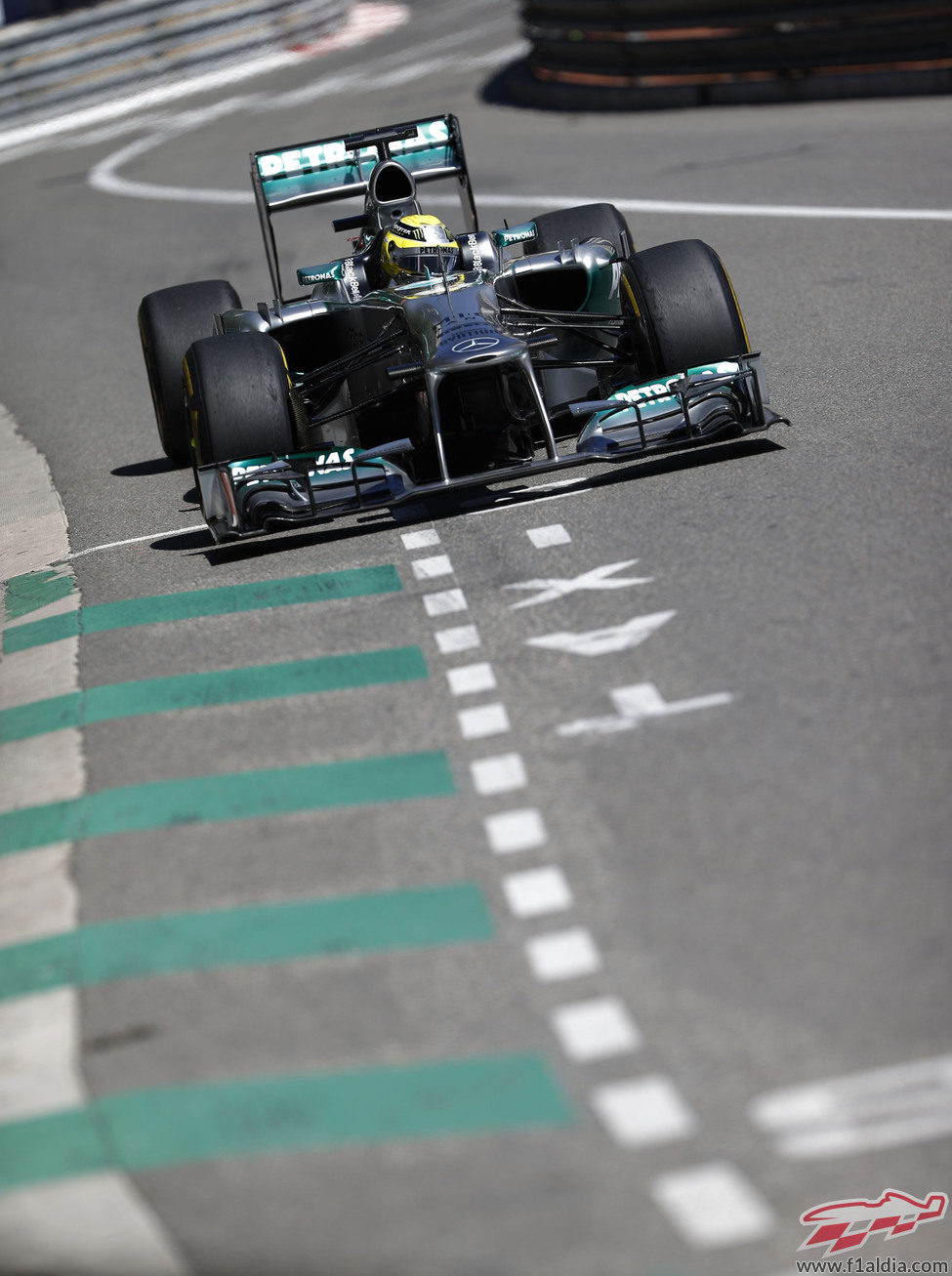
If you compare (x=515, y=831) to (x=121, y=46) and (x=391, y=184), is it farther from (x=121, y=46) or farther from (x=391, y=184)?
(x=121, y=46)

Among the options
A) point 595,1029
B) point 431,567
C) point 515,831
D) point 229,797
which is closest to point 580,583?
point 431,567

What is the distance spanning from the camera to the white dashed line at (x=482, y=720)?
4.93 metres

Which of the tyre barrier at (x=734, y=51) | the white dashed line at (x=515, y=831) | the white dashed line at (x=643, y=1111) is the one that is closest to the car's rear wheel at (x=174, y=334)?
the white dashed line at (x=515, y=831)

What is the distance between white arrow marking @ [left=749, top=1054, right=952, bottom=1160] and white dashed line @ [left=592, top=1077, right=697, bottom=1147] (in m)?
0.14

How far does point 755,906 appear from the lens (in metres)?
3.82

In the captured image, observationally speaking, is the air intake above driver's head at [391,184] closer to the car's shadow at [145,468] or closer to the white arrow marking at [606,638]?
the car's shadow at [145,468]

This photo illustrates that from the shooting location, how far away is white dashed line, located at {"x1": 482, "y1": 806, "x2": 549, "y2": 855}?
425 cm

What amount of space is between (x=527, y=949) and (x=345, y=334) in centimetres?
522

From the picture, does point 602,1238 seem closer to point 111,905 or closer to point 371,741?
point 111,905

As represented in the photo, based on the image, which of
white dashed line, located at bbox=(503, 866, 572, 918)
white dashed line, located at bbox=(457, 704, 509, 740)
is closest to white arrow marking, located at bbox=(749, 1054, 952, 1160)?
white dashed line, located at bbox=(503, 866, 572, 918)

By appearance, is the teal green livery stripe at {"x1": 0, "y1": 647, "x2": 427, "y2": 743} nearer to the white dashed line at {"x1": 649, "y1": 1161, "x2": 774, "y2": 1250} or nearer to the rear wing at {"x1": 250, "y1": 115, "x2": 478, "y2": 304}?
the white dashed line at {"x1": 649, "y1": 1161, "x2": 774, "y2": 1250}

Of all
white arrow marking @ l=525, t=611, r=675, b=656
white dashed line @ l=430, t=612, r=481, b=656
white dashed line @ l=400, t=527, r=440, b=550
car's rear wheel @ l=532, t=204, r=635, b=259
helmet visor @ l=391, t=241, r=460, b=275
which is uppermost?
helmet visor @ l=391, t=241, r=460, b=275

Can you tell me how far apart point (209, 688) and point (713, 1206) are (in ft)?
10.1

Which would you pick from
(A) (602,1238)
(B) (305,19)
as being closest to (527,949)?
(A) (602,1238)
